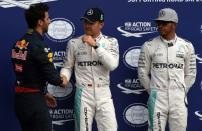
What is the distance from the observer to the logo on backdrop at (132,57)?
16.1 feet

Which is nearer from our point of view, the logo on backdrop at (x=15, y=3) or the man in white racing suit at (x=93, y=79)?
the man in white racing suit at (x=93, y=79)

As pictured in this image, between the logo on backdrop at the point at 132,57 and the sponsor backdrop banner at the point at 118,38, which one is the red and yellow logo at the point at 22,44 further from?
the logo on backdrop at the point at 132,57

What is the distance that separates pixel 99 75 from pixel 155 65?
1.83 feet

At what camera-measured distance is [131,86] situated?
4949mm

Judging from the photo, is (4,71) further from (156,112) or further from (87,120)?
(156,112)

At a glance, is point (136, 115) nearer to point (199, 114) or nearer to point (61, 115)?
point (199, 114)

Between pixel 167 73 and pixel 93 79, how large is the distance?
2.35 feet

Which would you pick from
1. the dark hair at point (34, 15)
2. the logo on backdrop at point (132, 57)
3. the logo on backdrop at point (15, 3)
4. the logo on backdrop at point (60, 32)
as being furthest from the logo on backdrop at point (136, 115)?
the dark hair at point (34, 15)

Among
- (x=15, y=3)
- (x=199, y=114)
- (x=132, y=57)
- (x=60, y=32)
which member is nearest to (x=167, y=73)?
(x=132, y=57)

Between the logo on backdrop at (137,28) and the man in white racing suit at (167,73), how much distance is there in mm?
319

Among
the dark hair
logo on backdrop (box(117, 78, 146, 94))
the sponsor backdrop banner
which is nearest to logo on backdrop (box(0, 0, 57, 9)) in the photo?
the sponsor backdrop banner

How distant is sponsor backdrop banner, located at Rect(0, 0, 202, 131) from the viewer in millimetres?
4801

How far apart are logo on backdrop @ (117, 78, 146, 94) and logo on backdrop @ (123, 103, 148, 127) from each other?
15 cm

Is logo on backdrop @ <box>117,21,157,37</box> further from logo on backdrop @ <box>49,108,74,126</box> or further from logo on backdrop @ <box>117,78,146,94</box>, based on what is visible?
logo on backdrop @ <box>49,108,74,126</box>
